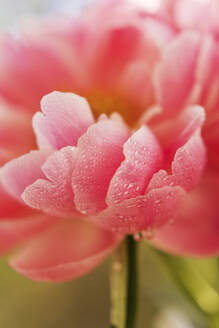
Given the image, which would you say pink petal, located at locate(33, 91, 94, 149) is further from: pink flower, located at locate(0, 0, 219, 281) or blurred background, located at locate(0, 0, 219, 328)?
blurred background, located at locate(0, 0, 219, 328)

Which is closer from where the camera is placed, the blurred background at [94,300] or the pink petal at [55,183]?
the pink petal at [55,183]

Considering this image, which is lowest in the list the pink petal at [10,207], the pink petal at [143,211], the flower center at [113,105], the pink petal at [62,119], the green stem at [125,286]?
the green stem at [125,286]

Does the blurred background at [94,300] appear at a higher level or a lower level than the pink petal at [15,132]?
lower

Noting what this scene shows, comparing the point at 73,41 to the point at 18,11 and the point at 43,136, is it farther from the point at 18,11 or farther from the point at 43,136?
the point at 18,11

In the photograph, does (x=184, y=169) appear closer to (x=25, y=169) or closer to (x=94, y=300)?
(x=25, y=169)

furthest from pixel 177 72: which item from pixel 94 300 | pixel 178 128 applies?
pixel 94 300

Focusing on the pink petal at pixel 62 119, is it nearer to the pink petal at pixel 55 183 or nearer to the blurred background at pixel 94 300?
the pink petal at pixel 55 183

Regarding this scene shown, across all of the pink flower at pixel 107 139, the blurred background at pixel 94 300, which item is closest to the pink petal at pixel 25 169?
the pink flower at pixel 107 139
